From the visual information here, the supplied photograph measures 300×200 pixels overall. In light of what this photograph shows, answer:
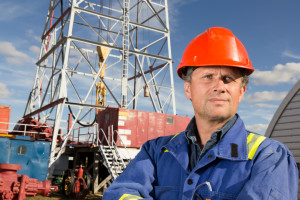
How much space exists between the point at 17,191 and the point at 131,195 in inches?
458

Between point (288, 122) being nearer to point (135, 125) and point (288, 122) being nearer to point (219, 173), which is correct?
point (135, 125)

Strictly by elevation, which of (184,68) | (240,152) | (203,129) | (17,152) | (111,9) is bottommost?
(17,152)

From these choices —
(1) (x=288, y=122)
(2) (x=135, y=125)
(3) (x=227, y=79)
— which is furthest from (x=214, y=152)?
(2) (x=135, y=125)

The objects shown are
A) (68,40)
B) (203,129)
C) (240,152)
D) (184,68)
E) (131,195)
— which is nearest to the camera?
(240,152)

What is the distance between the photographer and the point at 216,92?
230 cm

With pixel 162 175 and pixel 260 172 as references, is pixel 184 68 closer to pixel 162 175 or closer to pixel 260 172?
pixel 162 175

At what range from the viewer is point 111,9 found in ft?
79.6

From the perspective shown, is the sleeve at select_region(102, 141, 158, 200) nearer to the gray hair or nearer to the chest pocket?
the chest pocket

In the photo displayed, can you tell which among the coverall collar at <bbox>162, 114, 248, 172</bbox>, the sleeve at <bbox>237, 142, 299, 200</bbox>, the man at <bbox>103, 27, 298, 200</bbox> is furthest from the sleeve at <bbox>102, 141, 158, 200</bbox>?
the sleeve at <bbox>237, 142, 299, 200</bbox>

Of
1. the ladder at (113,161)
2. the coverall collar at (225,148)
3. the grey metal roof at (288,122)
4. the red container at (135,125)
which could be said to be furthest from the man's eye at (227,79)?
the red container at (135,125)

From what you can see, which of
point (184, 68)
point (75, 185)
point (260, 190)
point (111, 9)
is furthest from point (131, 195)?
point (111, 9)

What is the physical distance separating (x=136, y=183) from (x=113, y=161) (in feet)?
45.6

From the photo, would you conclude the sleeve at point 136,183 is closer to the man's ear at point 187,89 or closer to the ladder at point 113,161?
the man's ear at point 187,89

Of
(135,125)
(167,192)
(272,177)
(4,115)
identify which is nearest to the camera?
(272,177)
